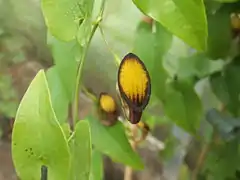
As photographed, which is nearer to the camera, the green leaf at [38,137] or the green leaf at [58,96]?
the green leaf at [38,137]

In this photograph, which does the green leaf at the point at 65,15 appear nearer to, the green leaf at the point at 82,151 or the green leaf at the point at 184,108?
the green leaf at the point at 82,151

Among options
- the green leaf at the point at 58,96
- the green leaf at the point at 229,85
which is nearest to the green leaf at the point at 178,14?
the green leaf at the point at 58,96

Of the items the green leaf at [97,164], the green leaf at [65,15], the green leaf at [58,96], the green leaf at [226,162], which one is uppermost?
the green leaf at [65,15]

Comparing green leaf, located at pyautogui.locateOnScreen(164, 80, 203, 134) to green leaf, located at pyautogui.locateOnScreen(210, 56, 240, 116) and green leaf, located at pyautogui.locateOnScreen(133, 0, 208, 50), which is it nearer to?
green leaf, located at pyautogui.locateOnScreen(210, 56, 240, 116)

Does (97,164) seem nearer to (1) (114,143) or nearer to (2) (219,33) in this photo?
(1) (114,143)

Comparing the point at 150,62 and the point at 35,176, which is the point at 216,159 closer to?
the point at 150,62

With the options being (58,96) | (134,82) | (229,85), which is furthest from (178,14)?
(229,85)

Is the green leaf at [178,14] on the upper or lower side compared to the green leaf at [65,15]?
upper

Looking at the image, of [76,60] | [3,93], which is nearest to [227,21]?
[76,60]
